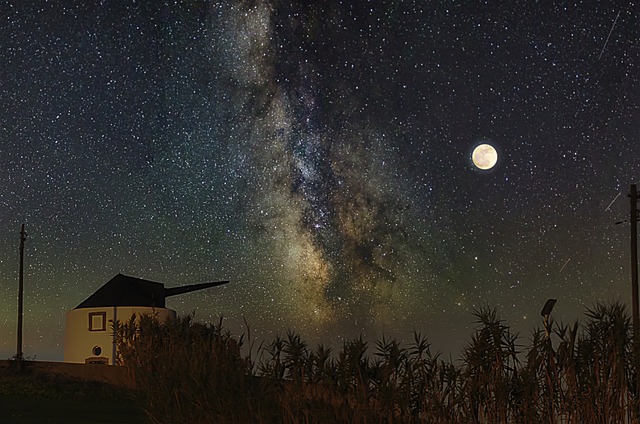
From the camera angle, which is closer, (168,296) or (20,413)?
(20,413)

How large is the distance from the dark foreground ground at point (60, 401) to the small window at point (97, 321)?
995 cm

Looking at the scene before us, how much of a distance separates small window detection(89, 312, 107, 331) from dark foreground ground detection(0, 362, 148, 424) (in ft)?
32.6

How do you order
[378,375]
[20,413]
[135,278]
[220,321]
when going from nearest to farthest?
[378,375] → [20,413] → [220,321] → [135,278]

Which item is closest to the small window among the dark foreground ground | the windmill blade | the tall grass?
the windmill blade

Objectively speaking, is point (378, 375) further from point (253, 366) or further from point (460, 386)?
point (253, 366)

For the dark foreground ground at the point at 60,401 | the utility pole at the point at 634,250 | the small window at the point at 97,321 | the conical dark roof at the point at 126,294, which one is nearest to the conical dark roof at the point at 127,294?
the conical dark roof at the point at 126,294

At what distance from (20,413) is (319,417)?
1007cm

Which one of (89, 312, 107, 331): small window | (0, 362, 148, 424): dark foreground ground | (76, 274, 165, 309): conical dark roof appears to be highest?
(76, 274, 165, 309): conical dark roof

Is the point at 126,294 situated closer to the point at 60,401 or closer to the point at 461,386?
the point at 60,401

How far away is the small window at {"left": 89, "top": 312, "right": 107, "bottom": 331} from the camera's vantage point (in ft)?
148

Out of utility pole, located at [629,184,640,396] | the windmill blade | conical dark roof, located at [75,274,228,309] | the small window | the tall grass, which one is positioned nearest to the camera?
the tall grass

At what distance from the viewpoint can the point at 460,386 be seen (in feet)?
65.4

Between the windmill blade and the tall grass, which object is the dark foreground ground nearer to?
the tall grass

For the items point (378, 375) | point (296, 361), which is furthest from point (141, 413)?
point (378, 375)
